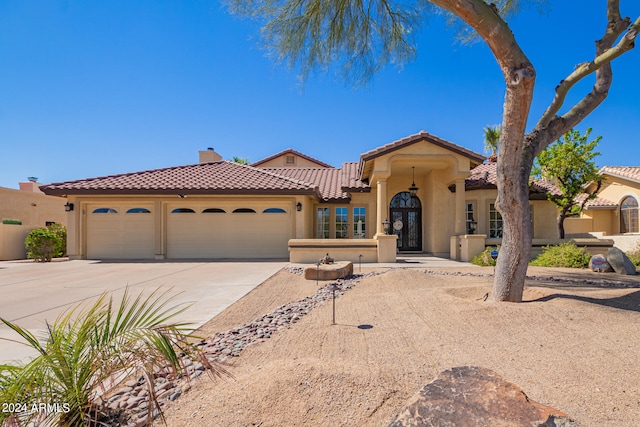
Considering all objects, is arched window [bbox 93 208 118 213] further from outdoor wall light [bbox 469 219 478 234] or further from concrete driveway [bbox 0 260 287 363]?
outdoor wall light [bbox 469 219 478 234]

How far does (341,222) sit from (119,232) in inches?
412

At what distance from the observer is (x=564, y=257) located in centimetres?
1167

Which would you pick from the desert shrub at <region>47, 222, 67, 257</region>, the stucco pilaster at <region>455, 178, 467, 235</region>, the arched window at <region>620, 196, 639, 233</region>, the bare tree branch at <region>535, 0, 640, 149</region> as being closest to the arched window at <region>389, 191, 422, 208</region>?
the stucco pilaster at <region>455, 178, 467, 235</region>

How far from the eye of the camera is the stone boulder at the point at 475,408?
5.82 ft

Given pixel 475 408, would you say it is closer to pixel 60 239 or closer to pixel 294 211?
pixel 294 211

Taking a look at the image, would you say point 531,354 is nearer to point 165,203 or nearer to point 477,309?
point 477,309

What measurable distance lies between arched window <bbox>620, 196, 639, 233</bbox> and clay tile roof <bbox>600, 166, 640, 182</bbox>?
4.72 feet

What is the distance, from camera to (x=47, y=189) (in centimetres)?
1466

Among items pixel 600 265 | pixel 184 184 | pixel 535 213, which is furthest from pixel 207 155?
pixel 600 265

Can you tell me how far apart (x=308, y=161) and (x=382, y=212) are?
16.8 m

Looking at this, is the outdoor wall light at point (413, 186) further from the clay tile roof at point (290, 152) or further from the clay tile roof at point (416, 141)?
the clay tile roof at point (290, 152)

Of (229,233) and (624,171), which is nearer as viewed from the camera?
(229,233)

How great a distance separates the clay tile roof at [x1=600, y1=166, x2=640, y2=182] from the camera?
20.7 m


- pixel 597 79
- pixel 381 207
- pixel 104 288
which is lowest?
pixel 104 288
